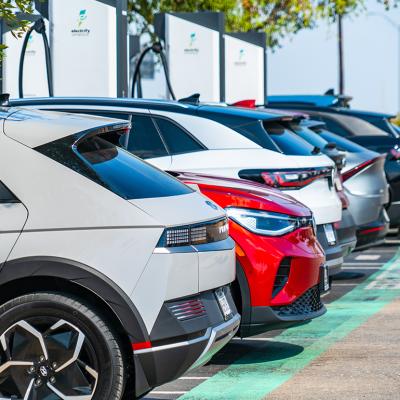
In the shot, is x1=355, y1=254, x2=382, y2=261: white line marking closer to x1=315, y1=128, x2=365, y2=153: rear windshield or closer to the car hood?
x1=315, y1=128, x2=365, y2=153: rear windshield

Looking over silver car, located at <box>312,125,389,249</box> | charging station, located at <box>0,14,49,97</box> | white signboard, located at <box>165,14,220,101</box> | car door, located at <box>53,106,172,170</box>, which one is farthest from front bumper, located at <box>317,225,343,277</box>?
white signboard, located at <box>165,14,220,101</box>

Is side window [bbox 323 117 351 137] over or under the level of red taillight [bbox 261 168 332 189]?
over

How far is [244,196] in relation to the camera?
26.4 feet

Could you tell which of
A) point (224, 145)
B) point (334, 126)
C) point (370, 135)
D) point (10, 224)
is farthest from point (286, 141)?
point (370, 135)

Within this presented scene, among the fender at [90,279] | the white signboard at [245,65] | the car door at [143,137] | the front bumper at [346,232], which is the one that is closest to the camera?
the fender at [90,279]

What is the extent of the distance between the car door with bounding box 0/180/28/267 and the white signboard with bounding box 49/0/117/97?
9.81 metres

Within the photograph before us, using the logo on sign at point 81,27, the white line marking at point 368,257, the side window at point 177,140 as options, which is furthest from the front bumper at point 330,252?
the logo on sign at point 81,27

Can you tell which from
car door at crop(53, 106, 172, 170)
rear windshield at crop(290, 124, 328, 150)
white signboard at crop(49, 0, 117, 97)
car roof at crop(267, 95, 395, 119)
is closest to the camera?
car door at crop(53, 106, 172, 170)

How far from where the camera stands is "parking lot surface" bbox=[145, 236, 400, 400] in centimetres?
729

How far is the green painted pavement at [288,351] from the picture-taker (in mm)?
7391

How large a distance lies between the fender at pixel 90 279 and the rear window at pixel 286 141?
178 inches

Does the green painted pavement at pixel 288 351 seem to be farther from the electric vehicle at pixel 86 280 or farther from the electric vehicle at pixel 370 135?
the electric vehicle at pixel 370 135

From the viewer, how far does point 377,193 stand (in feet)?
45.3

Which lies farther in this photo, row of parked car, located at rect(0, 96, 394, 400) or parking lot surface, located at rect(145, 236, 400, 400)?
parking lot surface, located at rect(145, 236, 400, 400)
